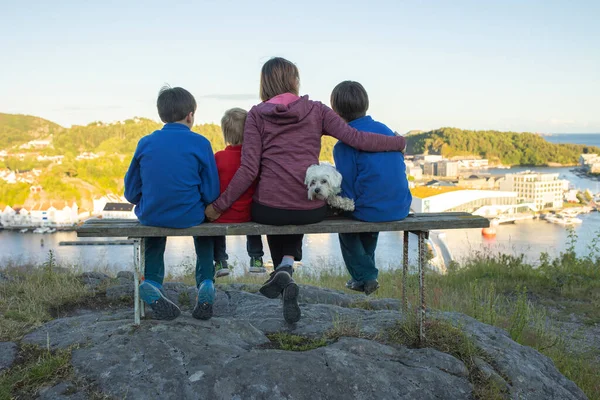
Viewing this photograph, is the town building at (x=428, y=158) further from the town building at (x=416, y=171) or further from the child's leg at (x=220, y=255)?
the child's leg at (x=220, y=255)

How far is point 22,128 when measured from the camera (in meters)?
105

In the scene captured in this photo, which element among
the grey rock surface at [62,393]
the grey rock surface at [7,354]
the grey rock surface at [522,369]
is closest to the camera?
→ the grey rock surface at [62,393]

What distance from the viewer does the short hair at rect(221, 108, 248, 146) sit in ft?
10.5

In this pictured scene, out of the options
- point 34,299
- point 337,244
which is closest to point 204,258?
point 34,299

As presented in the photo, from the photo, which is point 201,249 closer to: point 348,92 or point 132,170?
point 132,170

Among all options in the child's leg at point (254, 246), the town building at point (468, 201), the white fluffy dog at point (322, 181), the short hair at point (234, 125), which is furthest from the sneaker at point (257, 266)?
the town building at point (468, 201)

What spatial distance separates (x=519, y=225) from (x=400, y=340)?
30.3 metres

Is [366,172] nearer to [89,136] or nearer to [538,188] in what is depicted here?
[538,188]

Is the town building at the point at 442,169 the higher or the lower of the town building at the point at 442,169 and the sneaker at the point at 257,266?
the lower

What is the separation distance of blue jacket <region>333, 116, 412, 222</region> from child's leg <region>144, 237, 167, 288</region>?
Answer: 121 cm

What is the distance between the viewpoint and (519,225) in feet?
100

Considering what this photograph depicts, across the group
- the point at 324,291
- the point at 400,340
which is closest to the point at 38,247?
the point at 324,291

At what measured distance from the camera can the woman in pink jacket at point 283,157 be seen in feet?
9.70

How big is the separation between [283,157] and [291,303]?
87 centimetres
